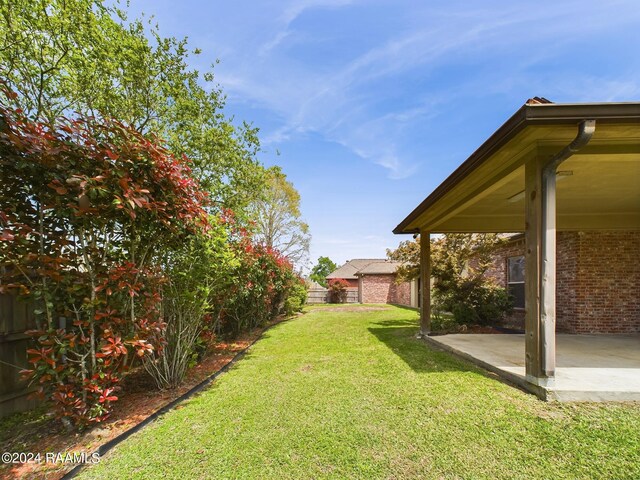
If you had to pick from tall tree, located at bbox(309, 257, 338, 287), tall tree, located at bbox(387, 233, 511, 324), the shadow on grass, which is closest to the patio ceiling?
tall tree, located at bbox(387, 233, 511, 324)

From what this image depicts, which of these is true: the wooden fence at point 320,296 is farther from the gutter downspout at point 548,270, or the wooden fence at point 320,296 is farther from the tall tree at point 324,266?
the tall tree at point 324,266

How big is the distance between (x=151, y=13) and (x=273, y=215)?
1452 centimetres

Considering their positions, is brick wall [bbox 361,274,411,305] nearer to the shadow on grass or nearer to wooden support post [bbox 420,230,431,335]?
the shadow on grass

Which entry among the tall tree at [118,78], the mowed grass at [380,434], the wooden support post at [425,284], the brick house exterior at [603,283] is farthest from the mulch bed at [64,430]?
the brick house exterior at [603,283]

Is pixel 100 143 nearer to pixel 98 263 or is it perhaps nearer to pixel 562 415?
pixel 98 263

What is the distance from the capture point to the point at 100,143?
2.82m

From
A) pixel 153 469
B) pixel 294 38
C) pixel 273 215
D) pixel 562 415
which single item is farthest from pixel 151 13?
pixel 273 215

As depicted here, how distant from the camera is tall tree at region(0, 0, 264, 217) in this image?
5.93 m

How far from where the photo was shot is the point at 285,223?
2156cm

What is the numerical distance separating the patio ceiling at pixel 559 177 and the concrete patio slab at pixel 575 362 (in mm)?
2704

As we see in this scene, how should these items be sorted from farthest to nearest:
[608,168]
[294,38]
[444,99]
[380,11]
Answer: [444,99], [294,38], [380,11], [608,168]

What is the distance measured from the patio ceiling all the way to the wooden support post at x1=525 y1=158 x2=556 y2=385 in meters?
0.41

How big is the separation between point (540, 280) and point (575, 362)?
7.20 ft

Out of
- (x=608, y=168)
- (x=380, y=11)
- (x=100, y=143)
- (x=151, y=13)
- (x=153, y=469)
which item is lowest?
(x=153, y=469)
